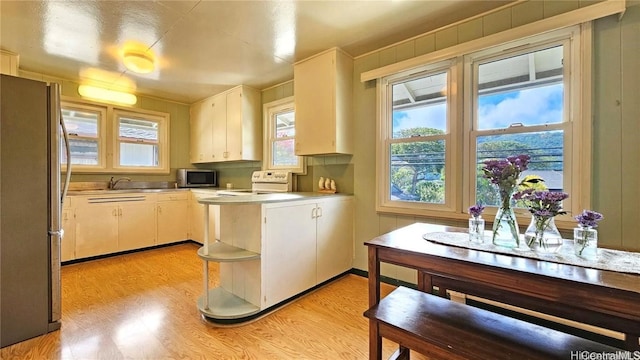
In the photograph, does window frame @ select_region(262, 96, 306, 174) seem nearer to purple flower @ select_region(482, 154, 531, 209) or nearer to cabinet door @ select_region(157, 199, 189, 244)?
cabinet door @ select_region(157, 199, 189, 244)

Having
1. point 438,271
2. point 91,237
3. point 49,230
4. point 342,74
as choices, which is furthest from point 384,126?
point 91,237

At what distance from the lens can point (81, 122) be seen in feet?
12.8

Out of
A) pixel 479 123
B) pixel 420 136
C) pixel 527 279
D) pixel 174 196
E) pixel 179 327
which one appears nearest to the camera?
pixel 527 279

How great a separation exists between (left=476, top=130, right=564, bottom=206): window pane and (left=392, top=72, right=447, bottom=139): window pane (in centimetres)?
42

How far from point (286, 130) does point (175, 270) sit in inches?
89.3

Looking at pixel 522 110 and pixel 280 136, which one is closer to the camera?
pixel 522 110

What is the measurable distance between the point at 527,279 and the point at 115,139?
16.9 feet

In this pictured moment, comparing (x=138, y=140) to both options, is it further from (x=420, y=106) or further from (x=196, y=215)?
(x=420, y=106)

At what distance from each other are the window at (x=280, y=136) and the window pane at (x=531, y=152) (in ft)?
6.89

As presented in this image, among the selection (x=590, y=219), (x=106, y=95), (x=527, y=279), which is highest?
(x=106, y=95)

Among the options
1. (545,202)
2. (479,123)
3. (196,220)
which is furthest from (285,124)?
(545,202)

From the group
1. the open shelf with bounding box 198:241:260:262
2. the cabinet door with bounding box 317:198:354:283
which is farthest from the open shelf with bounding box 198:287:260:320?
the cabinet door with bounding box 317:198:354:283

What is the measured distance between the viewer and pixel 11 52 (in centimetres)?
286

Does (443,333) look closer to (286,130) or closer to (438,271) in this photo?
(438,271)
